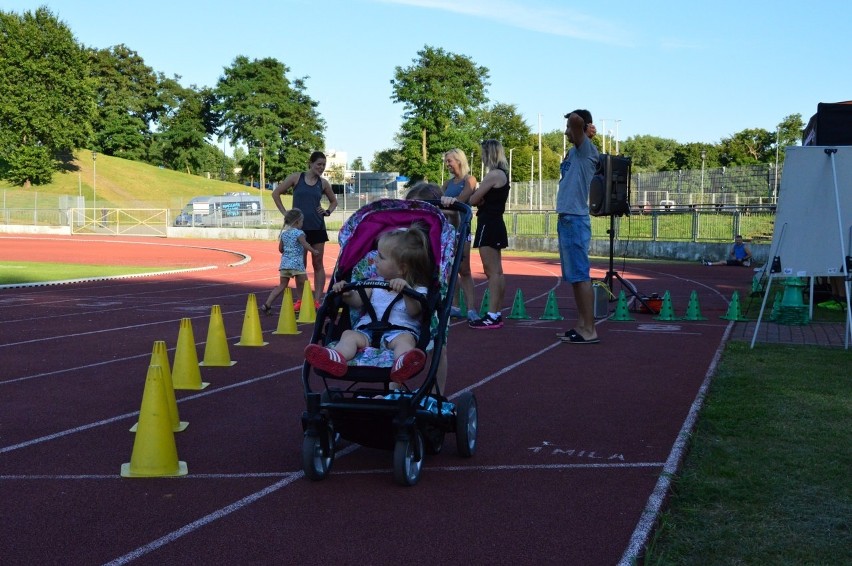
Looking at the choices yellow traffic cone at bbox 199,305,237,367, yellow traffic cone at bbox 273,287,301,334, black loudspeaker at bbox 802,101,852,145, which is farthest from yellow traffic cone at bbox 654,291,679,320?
yellow traffic cone at bbox 199,305,237,367

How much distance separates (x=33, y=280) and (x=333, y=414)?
17619 mm

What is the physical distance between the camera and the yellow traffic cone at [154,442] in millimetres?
5184

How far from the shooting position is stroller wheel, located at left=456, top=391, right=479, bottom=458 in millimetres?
5477

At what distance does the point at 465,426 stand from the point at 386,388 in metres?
0.55

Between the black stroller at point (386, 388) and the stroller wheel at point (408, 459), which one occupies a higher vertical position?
the black stroller at point (386, 388)

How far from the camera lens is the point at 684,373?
28.1 ft

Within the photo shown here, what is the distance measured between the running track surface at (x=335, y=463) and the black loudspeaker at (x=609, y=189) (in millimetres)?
2983

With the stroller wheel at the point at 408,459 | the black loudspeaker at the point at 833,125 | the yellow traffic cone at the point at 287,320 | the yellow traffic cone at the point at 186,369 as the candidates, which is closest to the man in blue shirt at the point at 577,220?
the yellow traffic cone at the point at 287,320

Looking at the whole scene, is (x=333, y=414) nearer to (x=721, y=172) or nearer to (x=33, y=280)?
(x=33, y=280)

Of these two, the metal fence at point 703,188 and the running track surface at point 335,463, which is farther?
the metal fence at point 703,188

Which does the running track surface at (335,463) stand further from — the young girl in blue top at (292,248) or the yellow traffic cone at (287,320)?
the young girl in blue top at (292,248)

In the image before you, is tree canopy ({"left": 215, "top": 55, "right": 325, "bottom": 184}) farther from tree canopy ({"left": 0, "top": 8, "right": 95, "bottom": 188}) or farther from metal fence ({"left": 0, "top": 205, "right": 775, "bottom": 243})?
metal fence ({"left": 0, "top": 205, "right": 775, "bottom": 243})

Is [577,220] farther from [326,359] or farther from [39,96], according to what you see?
[39,96]

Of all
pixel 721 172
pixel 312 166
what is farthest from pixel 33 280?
pixel 721 172
